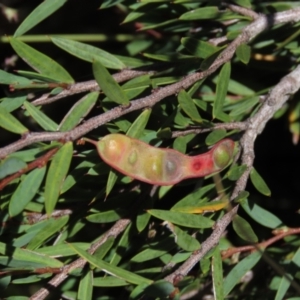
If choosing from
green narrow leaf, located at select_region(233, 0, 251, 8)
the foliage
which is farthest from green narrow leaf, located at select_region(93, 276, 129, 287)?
green narrow leaf, located at select_region(233, 0, 251, 8)

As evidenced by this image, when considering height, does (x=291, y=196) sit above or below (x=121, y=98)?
below

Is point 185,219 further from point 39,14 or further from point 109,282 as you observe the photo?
point 39,14

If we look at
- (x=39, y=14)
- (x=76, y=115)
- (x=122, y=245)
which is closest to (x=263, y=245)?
(x=122, y=245)

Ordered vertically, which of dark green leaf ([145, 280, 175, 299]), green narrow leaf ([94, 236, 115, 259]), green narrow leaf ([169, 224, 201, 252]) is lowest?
green narrow leaf ([94, 236, 115, 259])

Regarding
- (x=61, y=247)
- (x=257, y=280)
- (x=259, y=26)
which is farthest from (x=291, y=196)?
(x=61, y=247)

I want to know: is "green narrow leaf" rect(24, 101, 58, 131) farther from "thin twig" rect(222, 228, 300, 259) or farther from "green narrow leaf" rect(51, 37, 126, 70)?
"thin twig" rect(222, 228, 300, 259)

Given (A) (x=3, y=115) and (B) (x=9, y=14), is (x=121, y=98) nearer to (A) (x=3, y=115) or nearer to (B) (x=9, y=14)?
(A) (x=3, y=115)
